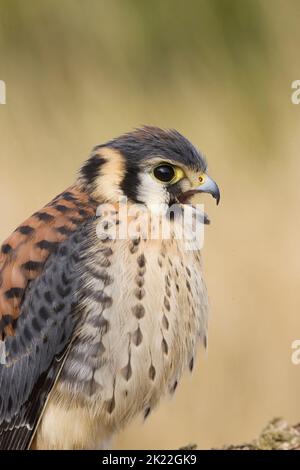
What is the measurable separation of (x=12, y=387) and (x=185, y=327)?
1.78ft

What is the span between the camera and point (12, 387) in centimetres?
293

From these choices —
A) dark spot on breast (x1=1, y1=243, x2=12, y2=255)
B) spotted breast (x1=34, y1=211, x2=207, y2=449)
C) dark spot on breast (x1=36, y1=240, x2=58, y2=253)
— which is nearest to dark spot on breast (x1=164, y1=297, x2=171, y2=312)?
spotted breast (x1=34, y1=211, x2=207, y2=449)

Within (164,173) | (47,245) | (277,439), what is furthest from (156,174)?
(277,439)

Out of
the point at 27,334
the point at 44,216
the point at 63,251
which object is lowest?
the point at 27,334

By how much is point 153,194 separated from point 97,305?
0.38 meters

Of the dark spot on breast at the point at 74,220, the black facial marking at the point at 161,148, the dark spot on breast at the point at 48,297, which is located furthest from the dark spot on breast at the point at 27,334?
the black facial marking at the point at 161,148

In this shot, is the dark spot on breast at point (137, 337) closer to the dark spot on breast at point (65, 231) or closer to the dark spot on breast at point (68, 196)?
the dark spot on breast at point (65, 231)

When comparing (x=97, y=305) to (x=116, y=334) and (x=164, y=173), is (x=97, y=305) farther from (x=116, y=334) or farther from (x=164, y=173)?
(x=164, y=173)

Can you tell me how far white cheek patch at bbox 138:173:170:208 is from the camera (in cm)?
294

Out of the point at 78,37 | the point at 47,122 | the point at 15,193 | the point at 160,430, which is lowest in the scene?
the point at 160,430

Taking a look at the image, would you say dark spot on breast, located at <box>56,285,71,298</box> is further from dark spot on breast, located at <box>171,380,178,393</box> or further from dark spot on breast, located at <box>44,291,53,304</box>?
dark spot on breast, located at <box>171,380,178,393</box>

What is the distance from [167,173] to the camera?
9.73ft
